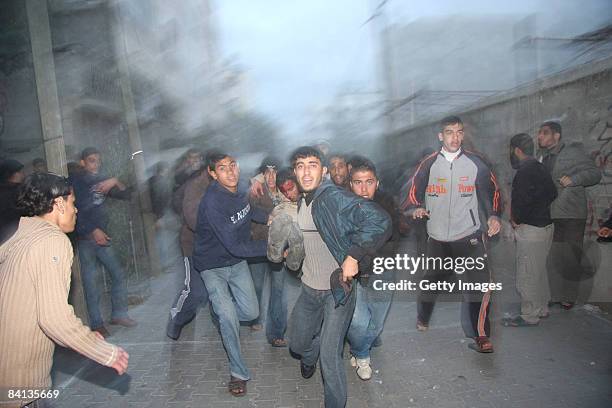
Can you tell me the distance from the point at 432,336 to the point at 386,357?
61 centimetres

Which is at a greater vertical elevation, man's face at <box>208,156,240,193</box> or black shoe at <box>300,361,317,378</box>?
man's face at <box>208,156,240,193</box>

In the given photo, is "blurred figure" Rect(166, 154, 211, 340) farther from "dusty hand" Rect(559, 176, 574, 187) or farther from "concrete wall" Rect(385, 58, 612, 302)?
"concrete wall" Rect(385, 58, 612, 302)

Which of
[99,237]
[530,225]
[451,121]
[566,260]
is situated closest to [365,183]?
[451,121]

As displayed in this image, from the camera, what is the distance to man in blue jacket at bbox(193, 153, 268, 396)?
2.91m

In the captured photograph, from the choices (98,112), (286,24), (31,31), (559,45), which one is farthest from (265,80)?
(559,45)

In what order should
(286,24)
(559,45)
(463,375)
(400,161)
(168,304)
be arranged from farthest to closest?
1. (400,161)
2. (286,24)
3. (559,45)
4. (168,304)
5. (463,375)

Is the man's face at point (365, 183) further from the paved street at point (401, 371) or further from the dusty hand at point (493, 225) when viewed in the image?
the paved street at point (401, 371)

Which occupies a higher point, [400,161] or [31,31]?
[31,31]

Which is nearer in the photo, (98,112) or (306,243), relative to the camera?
(306,243)

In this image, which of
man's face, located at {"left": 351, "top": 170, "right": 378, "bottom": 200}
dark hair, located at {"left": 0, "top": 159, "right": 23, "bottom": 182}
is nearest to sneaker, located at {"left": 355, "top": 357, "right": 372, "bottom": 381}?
man's face, located at {"left": 351, "top": 170, "right": 378, "bottom": 200}

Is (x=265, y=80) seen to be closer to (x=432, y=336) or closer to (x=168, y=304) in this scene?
(x=168, y=304)

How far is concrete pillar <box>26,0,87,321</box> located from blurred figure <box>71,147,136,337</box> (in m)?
0.21

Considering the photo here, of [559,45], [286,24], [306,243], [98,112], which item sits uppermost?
[286,24]

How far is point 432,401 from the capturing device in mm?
2764
